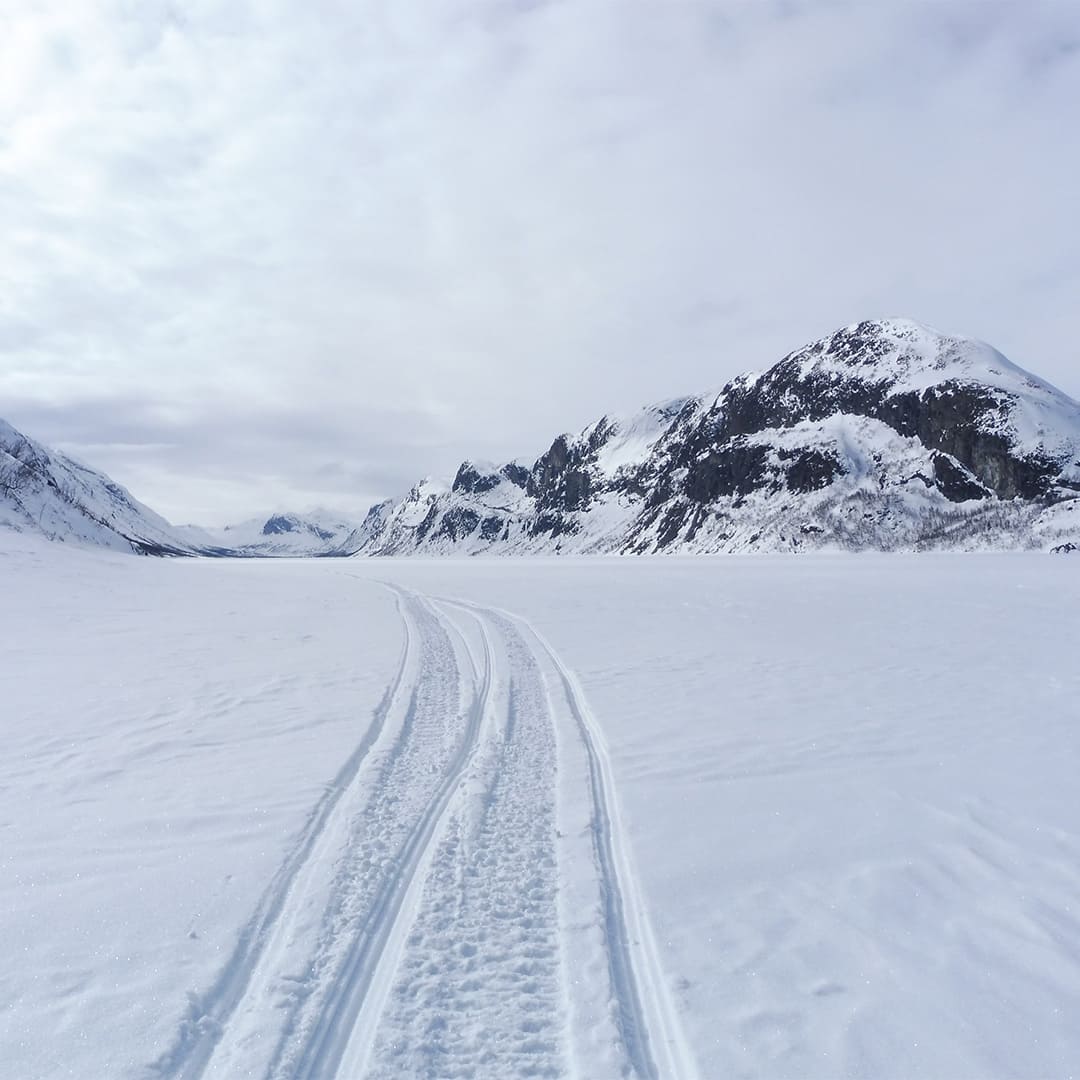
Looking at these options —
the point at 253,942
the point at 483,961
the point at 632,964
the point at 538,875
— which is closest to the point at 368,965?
the point at 483,961

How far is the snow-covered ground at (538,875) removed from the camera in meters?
3.60

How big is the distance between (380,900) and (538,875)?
4.01 ft

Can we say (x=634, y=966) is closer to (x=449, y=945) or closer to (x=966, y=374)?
(x=449, y=945)

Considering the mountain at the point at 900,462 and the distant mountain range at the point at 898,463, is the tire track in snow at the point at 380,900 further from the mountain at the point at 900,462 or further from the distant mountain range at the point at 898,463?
the mountain at the point at 900,462

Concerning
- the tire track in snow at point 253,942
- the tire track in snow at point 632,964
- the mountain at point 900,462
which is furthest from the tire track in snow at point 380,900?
the mountain at point 900,462

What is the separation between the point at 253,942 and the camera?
4.38 meters

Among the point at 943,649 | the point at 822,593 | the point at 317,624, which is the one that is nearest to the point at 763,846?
the point at 943,649

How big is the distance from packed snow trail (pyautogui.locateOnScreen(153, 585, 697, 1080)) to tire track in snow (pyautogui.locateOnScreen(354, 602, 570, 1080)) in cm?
1

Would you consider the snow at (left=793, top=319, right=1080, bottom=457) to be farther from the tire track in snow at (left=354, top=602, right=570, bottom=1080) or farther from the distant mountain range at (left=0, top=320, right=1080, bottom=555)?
the tire track in snow at (left=354, top=602, right=570, bottom=1080)

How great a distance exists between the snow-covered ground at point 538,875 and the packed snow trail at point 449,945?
0.02 meters

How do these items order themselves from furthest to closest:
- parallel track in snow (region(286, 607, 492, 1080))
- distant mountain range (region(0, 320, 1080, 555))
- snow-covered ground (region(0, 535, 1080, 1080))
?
distant mountain range (region(0, 320, 1080, 555)) → snow-covered ground (region(0, 535, 1080, 1080)) → parallel track in snow (region(286, 607, 492, 1080))

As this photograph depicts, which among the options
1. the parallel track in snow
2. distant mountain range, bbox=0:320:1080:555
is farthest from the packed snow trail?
distant mountain range, bbox=0:320:1080:555

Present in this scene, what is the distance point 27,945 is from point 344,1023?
2365 mm

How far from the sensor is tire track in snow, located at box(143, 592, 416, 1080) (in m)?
3.46
